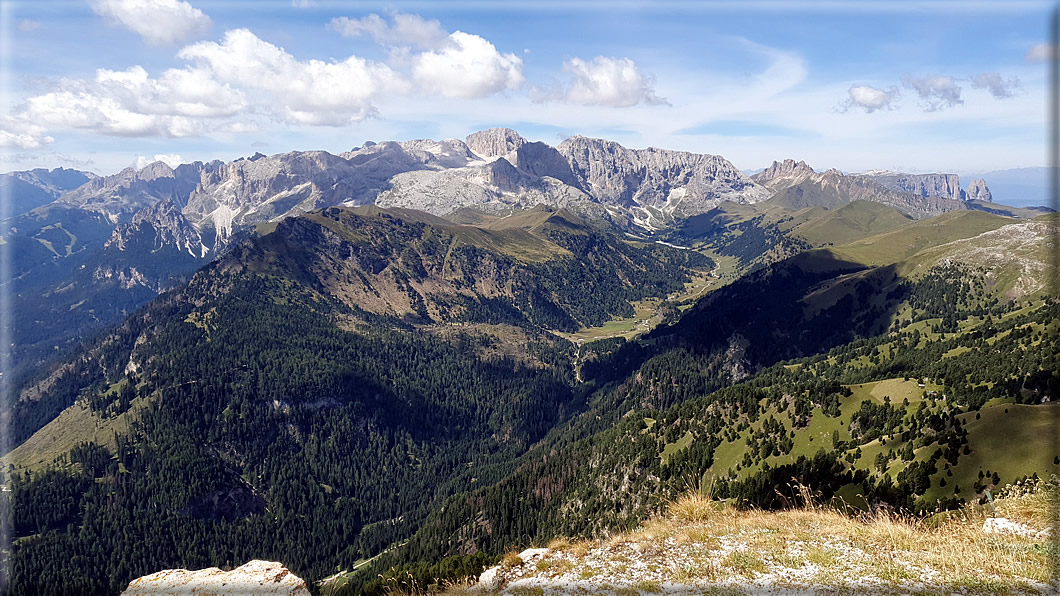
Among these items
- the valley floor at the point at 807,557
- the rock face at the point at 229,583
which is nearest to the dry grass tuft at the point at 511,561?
the valley floor at the point at 807,557

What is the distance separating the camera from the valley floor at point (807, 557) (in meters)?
14.8

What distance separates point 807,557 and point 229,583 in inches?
890

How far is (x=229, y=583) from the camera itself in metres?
19.9

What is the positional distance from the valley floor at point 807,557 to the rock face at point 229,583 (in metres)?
8.22

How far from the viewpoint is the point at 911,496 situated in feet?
244

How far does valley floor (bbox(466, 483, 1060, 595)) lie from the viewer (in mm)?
14797

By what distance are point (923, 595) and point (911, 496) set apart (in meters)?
80.5

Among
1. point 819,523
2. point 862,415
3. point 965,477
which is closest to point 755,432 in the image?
point 862,415

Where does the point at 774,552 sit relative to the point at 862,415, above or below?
above

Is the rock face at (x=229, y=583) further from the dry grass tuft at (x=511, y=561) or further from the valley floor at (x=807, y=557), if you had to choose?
the valley floor at (x=807, y=557)

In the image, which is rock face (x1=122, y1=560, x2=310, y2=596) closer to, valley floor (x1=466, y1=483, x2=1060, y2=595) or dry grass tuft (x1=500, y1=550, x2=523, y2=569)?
dry grass tuft (x1=500, y1=550, x2=523, y2=569)

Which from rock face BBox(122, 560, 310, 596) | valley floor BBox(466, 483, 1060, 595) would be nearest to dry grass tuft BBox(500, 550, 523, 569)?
valley floor BBox(466, 483, 1060, 595)

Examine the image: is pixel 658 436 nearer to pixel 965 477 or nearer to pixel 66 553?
pixel 965 477

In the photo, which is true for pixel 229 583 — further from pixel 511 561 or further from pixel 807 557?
pixel 807 557
